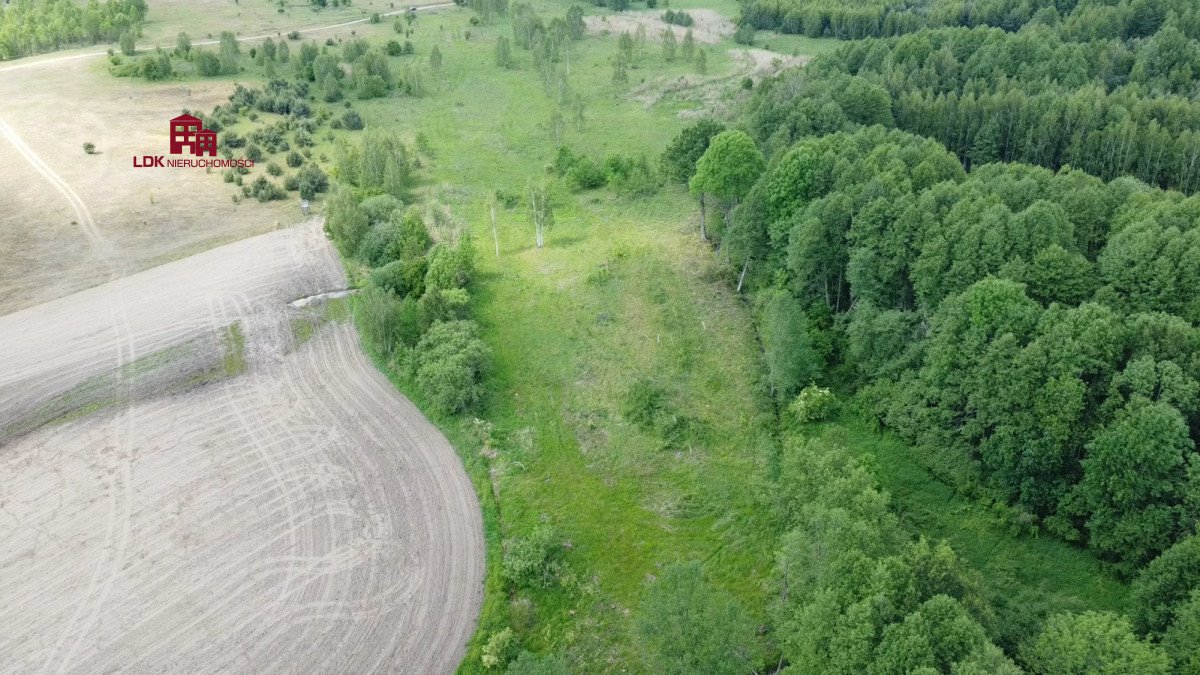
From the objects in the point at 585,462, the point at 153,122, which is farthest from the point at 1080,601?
the point at 153,122

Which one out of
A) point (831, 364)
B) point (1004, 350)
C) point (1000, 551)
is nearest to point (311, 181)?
point (831, 364)

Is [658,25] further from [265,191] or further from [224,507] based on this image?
[224,507]

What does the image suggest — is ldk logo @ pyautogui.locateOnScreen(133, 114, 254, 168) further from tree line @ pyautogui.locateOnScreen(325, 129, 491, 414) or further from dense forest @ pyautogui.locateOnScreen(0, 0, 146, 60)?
dense forest @ pyautogui.locateOnScreen(0, 0, 146, 60)

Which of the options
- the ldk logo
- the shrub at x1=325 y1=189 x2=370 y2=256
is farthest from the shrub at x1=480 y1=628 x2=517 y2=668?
the ldk logo

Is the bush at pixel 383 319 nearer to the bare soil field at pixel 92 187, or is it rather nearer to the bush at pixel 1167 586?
the bare soil field at pixel 92 187

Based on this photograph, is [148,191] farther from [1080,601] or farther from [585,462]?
[1080,601]
